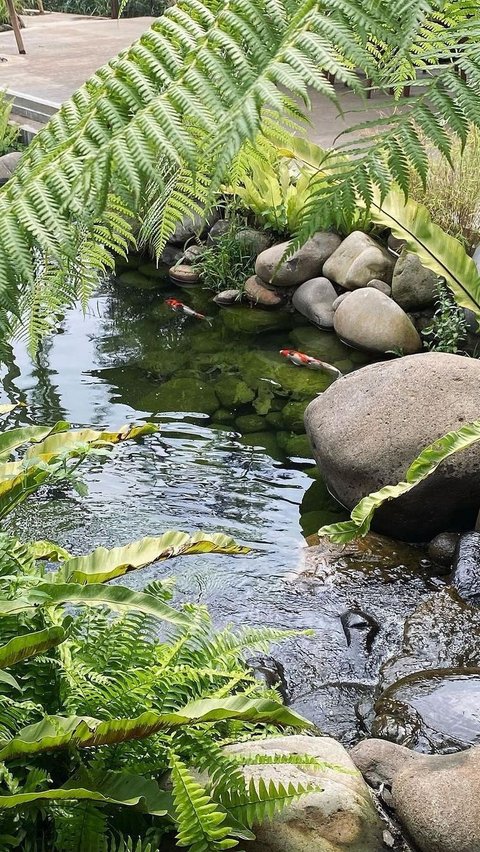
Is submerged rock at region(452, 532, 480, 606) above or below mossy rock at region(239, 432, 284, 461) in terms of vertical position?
above

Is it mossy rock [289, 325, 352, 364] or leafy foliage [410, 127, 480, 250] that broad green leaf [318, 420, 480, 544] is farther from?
leafy foliage [410, 127, 480, 250]

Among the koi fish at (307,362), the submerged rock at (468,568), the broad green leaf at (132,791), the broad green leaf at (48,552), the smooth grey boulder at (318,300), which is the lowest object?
the koi fish at (307,362)

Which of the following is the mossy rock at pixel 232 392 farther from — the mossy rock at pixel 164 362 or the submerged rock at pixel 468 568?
the submerged rock at pixel 468 568

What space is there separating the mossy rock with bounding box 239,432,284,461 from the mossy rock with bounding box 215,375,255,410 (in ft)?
1.41

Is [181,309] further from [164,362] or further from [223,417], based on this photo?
[223,417]

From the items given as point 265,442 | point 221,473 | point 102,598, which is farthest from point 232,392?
point 102,598

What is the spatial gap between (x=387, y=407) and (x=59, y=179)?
140 inches

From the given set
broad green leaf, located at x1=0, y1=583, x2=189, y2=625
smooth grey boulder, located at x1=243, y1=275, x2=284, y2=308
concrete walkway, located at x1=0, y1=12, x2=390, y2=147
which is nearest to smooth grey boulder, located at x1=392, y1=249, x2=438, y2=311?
smooth grey boulder, located at x1=243, y1=275, x2=284, y2=308

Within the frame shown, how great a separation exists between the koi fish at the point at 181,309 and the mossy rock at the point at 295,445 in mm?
2045

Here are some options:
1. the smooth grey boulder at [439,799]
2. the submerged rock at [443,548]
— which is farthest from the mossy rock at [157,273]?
the smooth grey boulder at [439,799]

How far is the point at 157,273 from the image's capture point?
328 inches

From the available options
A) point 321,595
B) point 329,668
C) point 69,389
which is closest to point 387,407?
point 321,595

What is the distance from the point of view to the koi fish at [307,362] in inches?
249

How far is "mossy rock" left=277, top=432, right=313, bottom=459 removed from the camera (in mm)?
5430
